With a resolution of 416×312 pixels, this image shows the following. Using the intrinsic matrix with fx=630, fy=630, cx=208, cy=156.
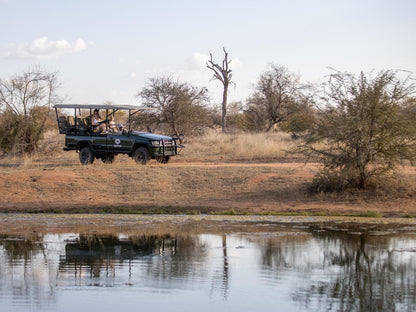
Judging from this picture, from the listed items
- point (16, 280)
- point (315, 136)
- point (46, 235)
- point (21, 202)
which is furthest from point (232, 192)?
point (16, 280)

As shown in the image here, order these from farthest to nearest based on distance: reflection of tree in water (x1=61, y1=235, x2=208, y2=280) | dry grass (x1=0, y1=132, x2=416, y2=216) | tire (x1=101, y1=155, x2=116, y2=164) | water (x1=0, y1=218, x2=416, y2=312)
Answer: tire (x1=101, y1=155, x2=116, y2=164) < dry grass (x1=0, y1=132, x2=416, y2=216) < reflection of tree in water (x1=61, y1=235, x2=208, y2=280) < water (x1=0, y1=218, x2=416, y2=312)

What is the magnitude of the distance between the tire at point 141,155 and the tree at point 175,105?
572 inches

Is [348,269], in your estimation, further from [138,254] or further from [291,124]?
[291,124]

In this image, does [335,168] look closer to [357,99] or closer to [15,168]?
[357,99]

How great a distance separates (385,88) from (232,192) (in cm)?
590

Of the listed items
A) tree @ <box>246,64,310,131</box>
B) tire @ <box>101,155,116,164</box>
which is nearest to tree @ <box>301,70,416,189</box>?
tire @ <box>101,155,116,164</box>

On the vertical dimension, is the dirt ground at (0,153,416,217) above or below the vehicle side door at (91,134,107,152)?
below

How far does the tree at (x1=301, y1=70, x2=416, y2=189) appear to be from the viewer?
19375 millimetres

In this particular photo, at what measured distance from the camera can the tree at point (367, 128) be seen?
1938cm

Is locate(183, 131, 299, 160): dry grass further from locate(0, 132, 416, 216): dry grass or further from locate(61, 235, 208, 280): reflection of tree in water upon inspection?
locate(61, 235, 208, 280): reflection of tree in water

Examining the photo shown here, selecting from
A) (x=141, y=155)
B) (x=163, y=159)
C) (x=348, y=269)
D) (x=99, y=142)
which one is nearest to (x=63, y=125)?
Answer: (x=99, y=142)

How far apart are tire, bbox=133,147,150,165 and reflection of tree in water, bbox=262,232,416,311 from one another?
40.4 feet

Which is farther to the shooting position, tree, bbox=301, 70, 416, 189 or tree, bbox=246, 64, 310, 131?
tree, bbox=246, 64, 310, 131

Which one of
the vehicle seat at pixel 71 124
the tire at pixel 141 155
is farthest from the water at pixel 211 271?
the vehicle seat at pixel 71 124
